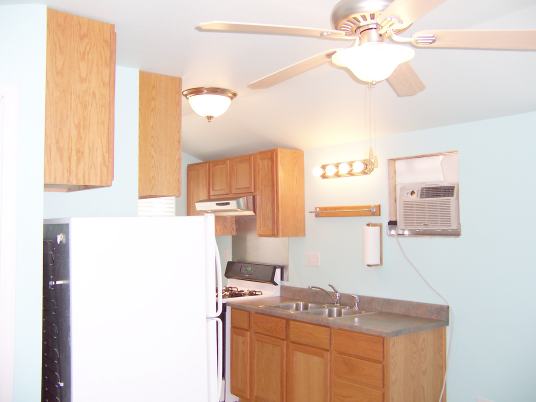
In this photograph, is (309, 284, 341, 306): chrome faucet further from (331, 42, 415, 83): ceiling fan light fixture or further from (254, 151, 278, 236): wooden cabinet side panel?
(331, 42, 415, 83): ceiling fan light fixture

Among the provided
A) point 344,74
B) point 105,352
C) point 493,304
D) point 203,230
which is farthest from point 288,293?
point 105,352

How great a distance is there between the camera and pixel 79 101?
7.90ft

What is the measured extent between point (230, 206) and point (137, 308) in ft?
9.72

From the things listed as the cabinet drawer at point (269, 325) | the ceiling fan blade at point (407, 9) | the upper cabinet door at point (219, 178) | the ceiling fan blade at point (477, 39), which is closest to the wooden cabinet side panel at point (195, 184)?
Answer: the upper cabinet door at point (219, 178)

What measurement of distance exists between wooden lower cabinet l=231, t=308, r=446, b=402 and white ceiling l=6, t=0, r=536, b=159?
1.58 meters

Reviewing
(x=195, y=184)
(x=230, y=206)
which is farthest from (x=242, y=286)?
(x=195, y=184)

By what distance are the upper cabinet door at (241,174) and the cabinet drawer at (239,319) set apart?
1182mm

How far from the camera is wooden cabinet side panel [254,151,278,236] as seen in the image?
482 cm

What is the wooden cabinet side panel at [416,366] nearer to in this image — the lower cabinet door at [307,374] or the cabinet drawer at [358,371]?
the cabinet drawer at [358,371]

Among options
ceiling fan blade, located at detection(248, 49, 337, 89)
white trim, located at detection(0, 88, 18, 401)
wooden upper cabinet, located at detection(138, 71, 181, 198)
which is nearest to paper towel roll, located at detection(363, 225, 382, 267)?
wooden upper cabinet, located at detection(138, 71, 181, 198)

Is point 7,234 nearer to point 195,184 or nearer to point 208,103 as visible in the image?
point 208,103

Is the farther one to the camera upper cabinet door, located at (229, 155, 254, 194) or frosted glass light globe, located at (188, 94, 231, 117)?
upper cabinet door, located at (229, 155, 254, 194)

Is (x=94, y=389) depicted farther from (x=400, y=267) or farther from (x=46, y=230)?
(x=400, y=267)

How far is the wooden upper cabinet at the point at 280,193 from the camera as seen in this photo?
4789 millimetres
